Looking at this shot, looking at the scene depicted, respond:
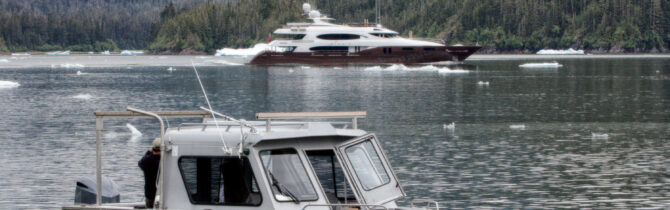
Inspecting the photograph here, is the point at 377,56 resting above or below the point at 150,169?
below

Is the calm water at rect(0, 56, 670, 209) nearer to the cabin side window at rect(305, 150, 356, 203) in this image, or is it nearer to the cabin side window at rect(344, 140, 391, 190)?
the cabin side window at rect(344, 140, 391, 190)

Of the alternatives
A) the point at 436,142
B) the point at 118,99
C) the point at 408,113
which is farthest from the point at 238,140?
the point at 118,99

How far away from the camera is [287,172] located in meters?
12.8

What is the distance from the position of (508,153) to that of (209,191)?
19.5 m

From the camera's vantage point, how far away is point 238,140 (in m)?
12.6

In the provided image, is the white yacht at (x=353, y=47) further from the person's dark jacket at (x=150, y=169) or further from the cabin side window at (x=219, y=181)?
the cabin side window at (x=219, y=181)

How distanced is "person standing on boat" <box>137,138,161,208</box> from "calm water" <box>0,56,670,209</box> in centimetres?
891

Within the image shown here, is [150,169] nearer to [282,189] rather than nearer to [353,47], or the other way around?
[282,189]

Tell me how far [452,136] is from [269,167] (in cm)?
2432

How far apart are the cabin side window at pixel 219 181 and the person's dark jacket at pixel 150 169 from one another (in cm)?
90

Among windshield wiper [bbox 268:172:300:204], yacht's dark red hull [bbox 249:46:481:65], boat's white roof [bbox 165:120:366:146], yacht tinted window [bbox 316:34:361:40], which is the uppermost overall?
boat's white roof [bbox 165:120:366:146]

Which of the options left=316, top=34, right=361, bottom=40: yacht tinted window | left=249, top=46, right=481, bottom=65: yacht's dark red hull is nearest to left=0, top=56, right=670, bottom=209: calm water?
left=249, top=46, right=481, bottom=65: yacht's dark red hull

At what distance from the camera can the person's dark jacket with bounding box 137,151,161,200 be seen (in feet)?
45.2

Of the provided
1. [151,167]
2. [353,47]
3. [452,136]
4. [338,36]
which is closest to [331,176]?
[151,167]
